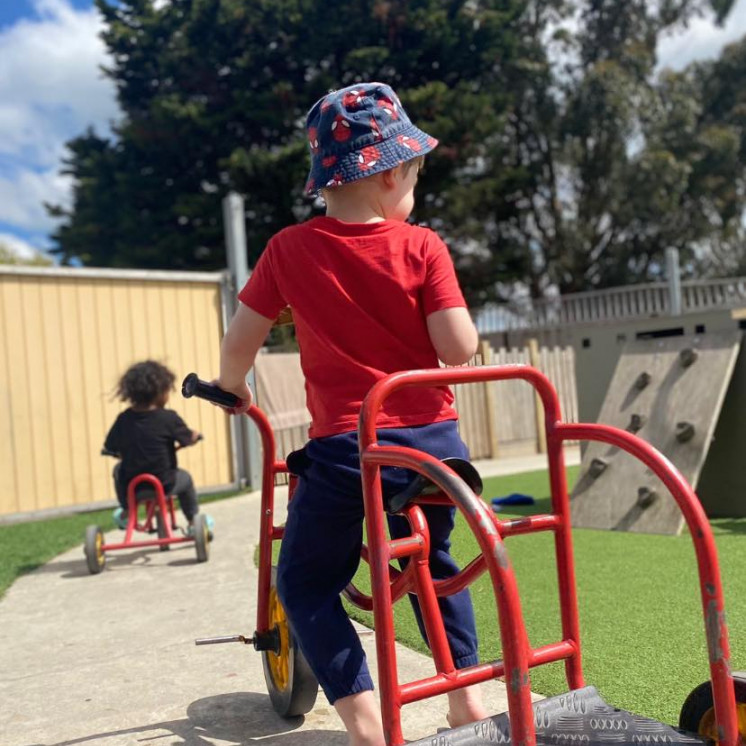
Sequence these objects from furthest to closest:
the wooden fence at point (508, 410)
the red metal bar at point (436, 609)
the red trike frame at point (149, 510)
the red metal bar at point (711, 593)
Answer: the wooden fence at point (508, 410) < the red trike frame at point (149, 510) < the red metal bar at point (711, 593) < the red metal bar at point (436, 609)

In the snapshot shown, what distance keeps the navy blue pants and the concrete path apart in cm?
55

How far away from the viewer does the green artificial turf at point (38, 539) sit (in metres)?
5.68

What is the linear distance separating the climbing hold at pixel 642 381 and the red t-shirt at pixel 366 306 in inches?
171

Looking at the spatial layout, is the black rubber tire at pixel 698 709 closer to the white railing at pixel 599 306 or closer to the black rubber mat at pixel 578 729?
the black rubber mat at pixel 578 729

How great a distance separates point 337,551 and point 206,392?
0.51 meters

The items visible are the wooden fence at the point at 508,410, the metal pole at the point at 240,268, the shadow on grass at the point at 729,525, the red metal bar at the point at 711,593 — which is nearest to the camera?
the red metal bar at the point at 711,593

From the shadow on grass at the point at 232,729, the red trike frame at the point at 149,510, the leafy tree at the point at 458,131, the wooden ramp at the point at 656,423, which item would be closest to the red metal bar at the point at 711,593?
the shadow on grass at the point at 232,729

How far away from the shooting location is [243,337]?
2.02 m

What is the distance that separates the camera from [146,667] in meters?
3.20

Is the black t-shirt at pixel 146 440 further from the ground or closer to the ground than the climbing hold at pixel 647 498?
further from the ground

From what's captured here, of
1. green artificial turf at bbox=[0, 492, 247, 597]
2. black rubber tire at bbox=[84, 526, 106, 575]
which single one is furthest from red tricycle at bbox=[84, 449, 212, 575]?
green artificial turf at bbox=[0, 492, 247, 597]

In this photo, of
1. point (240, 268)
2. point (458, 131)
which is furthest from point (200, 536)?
point (458, 131)

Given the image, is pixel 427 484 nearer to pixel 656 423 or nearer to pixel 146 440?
pixel 146 440

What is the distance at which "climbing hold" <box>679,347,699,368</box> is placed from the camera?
5.83 metres
